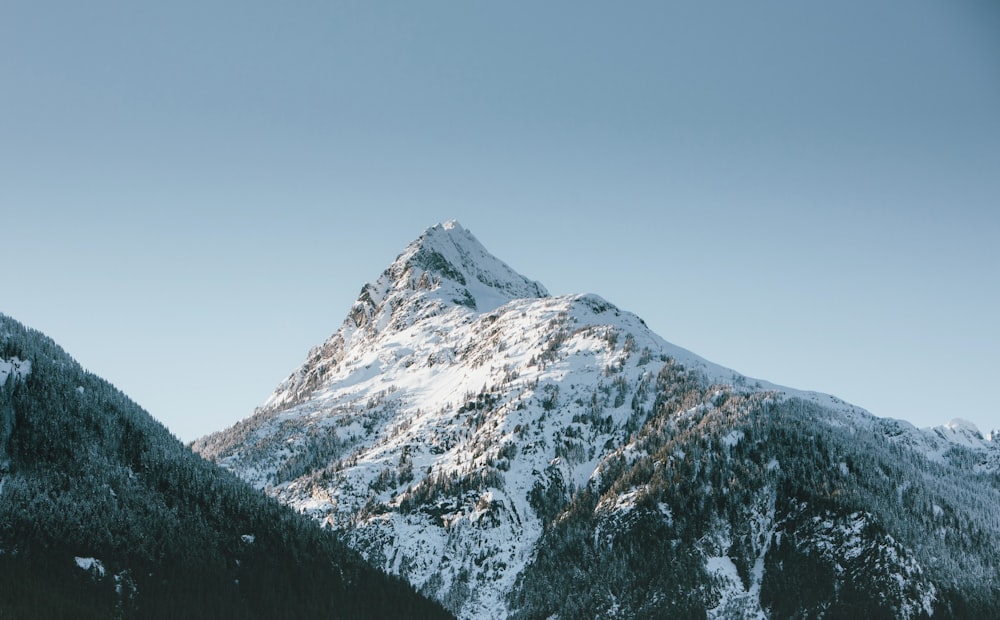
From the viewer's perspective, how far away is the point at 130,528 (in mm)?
162125

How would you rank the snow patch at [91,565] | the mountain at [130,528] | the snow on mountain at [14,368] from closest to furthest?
1. the mountain at [130,528]
2. the snow patch at [91,565]
3. the snow on mountain at [14,368]

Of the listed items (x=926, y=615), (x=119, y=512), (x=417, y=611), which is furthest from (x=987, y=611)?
(x=119, y=512)

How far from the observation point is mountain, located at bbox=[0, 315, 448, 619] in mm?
147125

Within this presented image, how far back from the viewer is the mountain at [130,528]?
483ft

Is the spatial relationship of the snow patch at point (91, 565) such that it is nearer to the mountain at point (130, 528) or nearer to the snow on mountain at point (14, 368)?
the mountain at point (130, 528)

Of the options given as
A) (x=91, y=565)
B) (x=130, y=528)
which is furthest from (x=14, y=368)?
(x=91, y=565)

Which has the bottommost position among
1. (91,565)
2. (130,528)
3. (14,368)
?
(91,565)

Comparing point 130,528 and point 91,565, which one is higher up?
point 130,528

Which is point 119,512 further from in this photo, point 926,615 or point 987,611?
point 987,611

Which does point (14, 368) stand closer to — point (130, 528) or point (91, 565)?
point (130, 528)

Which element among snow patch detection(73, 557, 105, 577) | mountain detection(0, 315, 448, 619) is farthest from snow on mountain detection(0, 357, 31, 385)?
snow patch detection(73, 557, 105, 577)

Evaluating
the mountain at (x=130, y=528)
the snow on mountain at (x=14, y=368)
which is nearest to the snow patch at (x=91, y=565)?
the mountain at (x=130, y=528)

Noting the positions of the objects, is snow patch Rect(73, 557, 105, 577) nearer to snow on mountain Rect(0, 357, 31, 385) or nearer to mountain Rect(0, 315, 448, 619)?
mountain Rect(0, 315, 448, 619)

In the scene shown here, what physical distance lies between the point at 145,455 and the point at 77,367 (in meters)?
26.3
